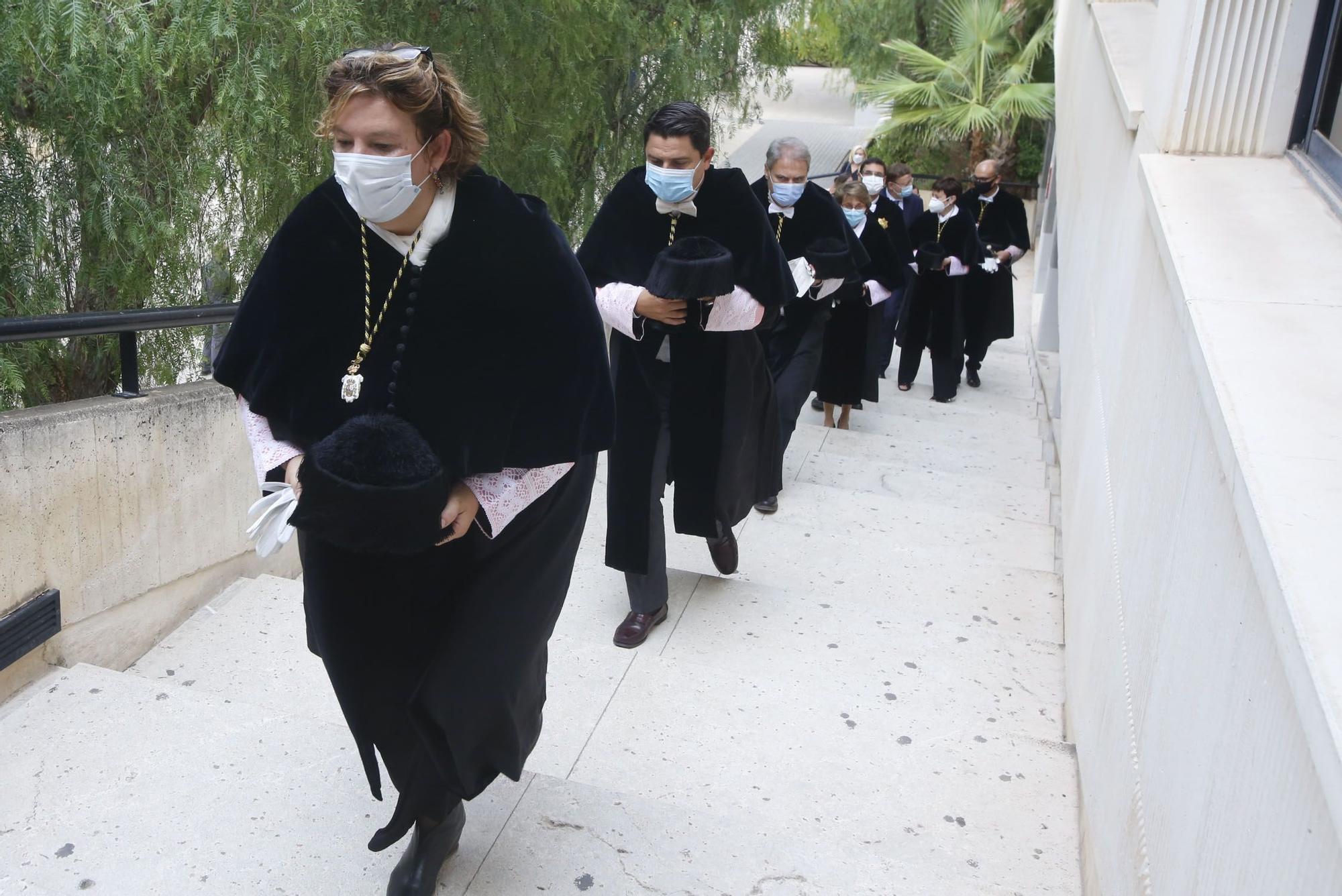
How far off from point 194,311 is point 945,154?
57.8ft

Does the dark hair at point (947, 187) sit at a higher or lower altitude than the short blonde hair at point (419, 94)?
lower

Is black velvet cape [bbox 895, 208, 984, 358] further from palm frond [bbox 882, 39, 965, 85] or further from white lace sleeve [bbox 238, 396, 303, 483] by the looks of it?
palm frond [bbox 882, 39, 965, 85]

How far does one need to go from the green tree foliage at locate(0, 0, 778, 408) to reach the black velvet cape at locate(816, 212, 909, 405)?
2.76 metres

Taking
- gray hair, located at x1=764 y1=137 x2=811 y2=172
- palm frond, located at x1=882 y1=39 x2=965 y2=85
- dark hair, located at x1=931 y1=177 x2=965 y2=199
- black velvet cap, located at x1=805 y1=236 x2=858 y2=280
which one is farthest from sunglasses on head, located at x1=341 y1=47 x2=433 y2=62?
palm frond, located at x1=882 y1=39 x2=965 y2=85

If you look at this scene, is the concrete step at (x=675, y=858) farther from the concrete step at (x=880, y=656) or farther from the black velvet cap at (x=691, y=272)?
the black velvet cap at (x=691, y=272)

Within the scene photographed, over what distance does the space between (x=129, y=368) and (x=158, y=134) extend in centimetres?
95

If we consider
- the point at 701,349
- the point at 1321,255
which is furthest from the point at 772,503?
the point at 1321,255

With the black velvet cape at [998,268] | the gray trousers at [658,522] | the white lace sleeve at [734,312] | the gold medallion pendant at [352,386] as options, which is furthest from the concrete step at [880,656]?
the black velvet cape at [998,268]

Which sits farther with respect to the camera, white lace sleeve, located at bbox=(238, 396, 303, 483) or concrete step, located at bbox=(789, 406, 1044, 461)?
concrete step, located at bbox=(789, 406, 1044, 461)

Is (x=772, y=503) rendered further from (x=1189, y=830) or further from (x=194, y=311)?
(x=1189, y=830)

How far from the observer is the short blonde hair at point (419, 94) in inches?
99.5

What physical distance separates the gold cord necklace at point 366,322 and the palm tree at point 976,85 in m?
17.0

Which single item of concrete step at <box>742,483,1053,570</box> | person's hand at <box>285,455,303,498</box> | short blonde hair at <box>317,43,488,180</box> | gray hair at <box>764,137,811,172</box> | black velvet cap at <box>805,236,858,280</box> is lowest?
concrete step at <box>742,483,1053,570</box>

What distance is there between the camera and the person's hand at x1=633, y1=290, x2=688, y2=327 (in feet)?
13.8
